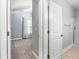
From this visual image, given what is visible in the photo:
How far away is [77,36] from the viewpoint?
6.95 metres

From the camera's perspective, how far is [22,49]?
227 centimetres

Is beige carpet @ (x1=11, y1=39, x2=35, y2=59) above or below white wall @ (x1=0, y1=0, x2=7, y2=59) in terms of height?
below

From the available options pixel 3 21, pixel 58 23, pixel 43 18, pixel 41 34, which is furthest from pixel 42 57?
pixel 3 21

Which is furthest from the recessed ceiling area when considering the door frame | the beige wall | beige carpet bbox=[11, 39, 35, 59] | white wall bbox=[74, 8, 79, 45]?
white wall bbox=[74, 8, 79, 45]

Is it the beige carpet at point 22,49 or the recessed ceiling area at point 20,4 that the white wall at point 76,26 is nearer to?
the beige carpet at point 22,49

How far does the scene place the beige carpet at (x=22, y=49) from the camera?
2002mm

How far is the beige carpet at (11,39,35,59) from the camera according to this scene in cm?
200

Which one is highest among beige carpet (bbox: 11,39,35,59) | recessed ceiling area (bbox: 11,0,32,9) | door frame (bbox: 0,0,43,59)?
recessed ceiling area (bbox: 11,0,32,9)

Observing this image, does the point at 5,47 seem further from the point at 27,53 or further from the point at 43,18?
the point at 43,18

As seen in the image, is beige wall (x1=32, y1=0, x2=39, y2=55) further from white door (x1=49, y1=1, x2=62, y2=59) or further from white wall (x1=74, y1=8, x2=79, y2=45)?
white wall (x1=74, y1=8, x2=79, y2=45)

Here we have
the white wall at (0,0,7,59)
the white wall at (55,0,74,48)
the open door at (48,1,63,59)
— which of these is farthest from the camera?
the white wall at (55,0,74,48)

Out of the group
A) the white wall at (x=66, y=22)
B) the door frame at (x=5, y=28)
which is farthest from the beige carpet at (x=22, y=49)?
the white wall at (x=66, y=22)

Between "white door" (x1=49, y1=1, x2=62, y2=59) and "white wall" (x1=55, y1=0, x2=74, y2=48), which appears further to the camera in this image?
"white wall" (x1=55, y1=0, x2=74, y2=48)

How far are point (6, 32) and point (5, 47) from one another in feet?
0.81
